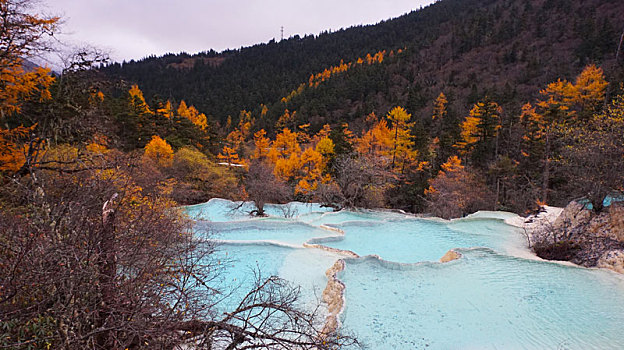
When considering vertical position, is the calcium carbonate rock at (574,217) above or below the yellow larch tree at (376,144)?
below

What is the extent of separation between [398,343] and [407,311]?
1062 mm

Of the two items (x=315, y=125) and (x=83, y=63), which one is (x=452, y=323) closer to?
(x=83, y=63)

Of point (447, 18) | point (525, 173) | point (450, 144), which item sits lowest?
point (525, 173)

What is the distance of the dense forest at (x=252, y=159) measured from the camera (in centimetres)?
307

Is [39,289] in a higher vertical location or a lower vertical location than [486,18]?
lower

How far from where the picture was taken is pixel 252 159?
2667cm

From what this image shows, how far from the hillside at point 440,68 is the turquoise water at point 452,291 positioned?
23.0 meters

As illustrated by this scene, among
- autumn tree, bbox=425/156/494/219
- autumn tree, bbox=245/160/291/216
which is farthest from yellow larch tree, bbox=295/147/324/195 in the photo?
autumn tree, bbox=425/156/494/219

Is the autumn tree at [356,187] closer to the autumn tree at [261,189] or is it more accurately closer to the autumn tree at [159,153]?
the autumn tree at [261,189]

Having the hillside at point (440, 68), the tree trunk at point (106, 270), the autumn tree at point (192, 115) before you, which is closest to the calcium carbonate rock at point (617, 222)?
the tree trunk at point (106, 270)

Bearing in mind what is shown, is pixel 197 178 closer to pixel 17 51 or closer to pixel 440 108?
pixel 17 51

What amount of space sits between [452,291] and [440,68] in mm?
61599

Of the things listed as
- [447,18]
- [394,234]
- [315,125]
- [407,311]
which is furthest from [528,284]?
[447,18]

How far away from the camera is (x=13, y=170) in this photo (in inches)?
283
